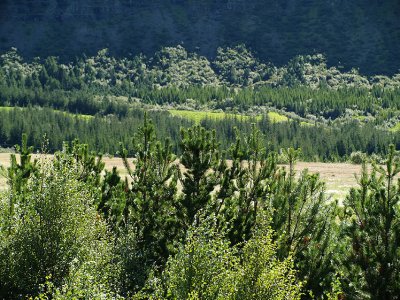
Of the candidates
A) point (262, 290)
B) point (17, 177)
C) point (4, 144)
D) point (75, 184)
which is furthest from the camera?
point (4, 144)

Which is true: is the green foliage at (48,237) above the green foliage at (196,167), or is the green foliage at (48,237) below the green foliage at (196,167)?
below

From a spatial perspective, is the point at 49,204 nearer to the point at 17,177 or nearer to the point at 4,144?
the point at 17,177

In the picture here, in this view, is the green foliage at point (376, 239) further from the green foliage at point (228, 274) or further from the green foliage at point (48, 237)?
the green foliage at point (48, 237)

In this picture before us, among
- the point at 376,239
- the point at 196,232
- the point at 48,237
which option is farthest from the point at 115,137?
the point at 376,239

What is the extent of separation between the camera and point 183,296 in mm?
21797

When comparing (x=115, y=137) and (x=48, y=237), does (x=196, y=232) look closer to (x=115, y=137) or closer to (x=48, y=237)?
(x=48, y=237)

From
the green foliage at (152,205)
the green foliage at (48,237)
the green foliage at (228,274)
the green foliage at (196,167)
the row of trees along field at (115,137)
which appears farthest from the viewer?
the row of trees along field at (115,137)

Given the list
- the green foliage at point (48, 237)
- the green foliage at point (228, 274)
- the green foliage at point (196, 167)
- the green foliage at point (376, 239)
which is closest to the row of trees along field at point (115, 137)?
the green foliage at point (196, 167)

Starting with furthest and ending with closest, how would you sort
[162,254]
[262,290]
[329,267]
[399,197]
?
[162,254] → [329,267] → [399,197] → [262,290]

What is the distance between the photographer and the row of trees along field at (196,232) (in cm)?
2205

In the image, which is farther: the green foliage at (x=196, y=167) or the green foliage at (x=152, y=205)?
the green foliage at (x=152, y=205)

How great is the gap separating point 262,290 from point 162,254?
41.6ft

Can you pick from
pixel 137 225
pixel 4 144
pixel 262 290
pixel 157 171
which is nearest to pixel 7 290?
pixel 137 225

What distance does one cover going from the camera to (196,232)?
2270 centimetres
